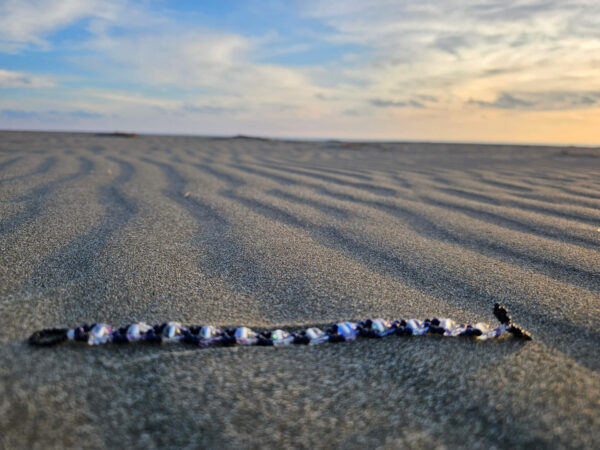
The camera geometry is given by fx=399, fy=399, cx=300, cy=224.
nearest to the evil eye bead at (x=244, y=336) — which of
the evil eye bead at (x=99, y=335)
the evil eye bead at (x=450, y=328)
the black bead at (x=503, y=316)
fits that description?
the evil eye bead at (x=99, y=335)

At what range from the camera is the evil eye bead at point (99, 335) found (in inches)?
30.6

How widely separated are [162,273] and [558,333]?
3.32 ft

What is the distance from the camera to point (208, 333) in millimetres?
822

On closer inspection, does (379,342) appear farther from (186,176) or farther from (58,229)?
(186,176)

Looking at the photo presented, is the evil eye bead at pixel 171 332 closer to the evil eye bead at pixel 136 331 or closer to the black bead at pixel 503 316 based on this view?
the evil eye bead at pixel 136 331

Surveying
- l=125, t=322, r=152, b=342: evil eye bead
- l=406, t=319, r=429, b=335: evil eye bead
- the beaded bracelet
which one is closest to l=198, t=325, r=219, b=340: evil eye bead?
the beaded bracelet

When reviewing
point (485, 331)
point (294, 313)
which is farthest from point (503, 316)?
point (294, 313)

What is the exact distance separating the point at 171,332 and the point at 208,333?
0.24 feet

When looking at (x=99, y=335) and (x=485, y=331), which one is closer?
(x=99, y=335)

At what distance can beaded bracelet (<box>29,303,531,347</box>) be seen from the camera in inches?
30.9

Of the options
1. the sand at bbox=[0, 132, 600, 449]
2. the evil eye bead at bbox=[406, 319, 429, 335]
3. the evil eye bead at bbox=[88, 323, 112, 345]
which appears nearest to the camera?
the sand at bbox=[0, 132, 600, 449]

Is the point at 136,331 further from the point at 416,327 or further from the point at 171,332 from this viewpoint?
the point at 416,327

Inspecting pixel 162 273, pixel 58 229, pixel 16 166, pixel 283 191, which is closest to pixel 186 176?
pixel 283 191

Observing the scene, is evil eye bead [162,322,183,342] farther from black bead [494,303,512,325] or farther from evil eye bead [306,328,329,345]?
black bead [494,303,512,325]
